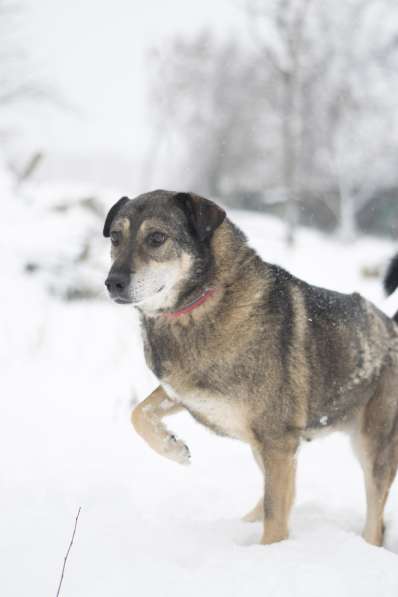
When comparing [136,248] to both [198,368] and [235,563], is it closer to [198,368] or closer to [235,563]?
[198,368]

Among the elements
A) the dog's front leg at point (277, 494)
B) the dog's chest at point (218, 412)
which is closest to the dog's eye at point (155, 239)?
the dog's chest at point (218, 412)

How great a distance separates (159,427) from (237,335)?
81 cm

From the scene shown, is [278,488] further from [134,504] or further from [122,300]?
[122,300]

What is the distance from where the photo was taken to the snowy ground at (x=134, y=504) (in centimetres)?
231

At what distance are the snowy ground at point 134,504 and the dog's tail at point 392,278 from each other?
1.38 feet

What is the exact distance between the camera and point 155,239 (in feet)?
10.1

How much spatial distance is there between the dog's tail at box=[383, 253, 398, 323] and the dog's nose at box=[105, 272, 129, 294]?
1.87 metres

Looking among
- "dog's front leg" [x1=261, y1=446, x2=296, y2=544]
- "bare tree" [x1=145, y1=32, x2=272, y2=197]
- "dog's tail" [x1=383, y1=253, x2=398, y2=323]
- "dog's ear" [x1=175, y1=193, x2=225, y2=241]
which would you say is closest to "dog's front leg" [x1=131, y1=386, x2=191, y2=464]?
"dog's front leg" [x1=261, y1=446, x2=296, y2=544]

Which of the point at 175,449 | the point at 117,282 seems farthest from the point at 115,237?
the point at 175,449

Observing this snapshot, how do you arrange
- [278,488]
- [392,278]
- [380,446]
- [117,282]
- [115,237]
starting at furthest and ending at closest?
1. [392,278]
2. [380,446]
3. [115,237]
4. [278,488]
5. [117,282]

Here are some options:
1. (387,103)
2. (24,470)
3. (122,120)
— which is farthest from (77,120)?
(122,120)

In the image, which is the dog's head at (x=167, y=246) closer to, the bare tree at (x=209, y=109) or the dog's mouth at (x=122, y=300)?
the dog's mouth at (x=122, y=300)

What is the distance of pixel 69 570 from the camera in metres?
2.37

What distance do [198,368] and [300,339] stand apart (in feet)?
1.84
